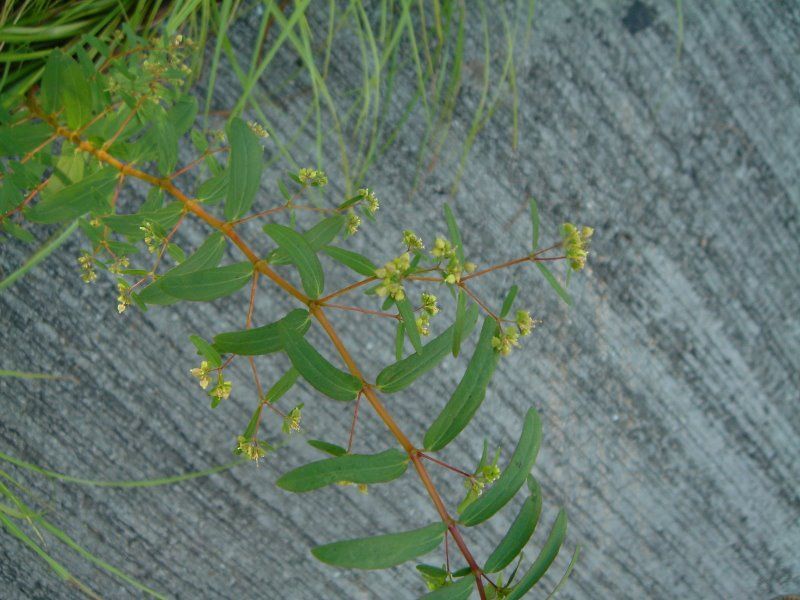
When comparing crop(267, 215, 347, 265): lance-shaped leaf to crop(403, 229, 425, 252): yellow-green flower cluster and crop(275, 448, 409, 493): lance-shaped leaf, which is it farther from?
crop(275, 448, 409, 493): lance-shaped leaf

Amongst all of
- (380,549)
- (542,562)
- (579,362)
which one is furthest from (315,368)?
(579,362)

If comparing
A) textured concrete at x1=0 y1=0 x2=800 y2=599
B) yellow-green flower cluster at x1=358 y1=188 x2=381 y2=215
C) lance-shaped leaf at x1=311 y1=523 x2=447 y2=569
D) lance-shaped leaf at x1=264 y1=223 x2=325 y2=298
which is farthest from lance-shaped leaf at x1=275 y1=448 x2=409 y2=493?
textured concrete at x1=0 y1=0 x2=800 y2=599

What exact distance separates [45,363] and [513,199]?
2.91 feet

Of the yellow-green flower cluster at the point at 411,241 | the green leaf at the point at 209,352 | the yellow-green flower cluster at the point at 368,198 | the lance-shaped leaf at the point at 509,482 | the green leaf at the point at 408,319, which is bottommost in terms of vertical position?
the green leaf at the point at 209,352

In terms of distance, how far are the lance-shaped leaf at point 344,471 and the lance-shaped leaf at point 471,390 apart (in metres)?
0.05

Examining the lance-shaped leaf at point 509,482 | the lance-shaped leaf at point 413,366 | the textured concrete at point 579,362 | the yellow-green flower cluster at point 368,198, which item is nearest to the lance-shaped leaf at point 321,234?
the yellow-green flower cluster at point 368,198

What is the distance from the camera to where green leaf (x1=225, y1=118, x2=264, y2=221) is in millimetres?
644

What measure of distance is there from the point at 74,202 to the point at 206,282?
0.60 feet

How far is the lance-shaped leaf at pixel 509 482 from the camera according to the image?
63cm

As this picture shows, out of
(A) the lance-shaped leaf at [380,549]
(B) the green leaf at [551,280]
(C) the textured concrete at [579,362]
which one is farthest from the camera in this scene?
(C) the textured concrete at [579,362]

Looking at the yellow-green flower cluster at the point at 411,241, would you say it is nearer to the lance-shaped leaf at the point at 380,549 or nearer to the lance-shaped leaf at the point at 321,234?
the lance-shaped leaf at the point at 321,234

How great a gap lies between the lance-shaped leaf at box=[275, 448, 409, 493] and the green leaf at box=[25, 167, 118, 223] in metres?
0.33

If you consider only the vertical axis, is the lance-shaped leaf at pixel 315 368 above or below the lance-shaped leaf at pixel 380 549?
above

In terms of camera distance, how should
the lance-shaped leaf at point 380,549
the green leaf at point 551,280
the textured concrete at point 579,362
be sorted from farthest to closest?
the textured concrete at point 579,362 → the green leaf at point 551,280 → the lance-shaped leaf at point 380,549
